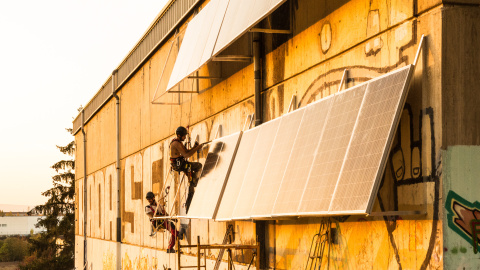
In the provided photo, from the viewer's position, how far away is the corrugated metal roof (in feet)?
62.8

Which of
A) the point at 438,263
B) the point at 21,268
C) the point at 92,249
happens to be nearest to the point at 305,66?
the point at 438,263

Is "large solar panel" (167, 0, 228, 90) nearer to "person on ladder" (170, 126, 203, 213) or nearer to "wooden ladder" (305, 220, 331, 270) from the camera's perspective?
"person on ladder" (170, 126, 203, 213)

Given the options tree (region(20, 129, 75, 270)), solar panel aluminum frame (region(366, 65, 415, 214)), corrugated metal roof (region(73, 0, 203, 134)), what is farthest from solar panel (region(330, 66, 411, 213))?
tree (region(20, 129, 75, 270))

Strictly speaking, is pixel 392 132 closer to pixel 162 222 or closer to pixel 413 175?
pixel 413 175

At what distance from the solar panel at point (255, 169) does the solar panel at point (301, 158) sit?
114 centimetres

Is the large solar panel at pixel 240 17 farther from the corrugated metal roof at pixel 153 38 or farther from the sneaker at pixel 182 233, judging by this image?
the sneaker at pixel 182 233

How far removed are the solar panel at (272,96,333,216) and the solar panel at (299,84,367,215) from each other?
170mm

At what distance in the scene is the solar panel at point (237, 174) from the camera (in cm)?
A: 1176

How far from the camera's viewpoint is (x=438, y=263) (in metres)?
7.09

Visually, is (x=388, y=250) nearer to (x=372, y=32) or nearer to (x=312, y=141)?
(x=312, y=141)

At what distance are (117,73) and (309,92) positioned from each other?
20075 mm

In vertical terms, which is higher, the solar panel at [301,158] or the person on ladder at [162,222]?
the solar panel at [301,158]

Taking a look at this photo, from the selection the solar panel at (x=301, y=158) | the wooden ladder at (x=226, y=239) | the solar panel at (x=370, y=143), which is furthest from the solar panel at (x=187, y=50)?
the solar panel at (x=370, y=143)

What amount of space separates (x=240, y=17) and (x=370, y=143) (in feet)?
15.3
